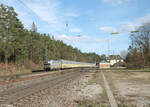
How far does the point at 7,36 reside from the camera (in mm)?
43281

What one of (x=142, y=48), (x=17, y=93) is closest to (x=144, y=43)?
(x=142, y=48)

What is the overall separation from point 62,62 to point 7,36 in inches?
789

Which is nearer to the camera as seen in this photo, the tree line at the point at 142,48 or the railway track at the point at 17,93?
the railway track at the point at 17,93

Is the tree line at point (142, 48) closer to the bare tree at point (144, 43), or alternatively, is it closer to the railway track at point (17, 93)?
the bare tree at point (144, 43)

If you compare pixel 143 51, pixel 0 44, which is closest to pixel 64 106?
pixel 0 44

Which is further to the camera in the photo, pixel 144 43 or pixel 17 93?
pixel 144 43

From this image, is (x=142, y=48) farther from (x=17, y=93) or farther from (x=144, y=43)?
(x=17, y=93)

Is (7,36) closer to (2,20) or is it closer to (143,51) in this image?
(2,20)

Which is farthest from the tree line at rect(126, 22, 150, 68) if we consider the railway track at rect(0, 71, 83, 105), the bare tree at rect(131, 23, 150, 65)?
the railway track at rect(0, 71, 83, 105)

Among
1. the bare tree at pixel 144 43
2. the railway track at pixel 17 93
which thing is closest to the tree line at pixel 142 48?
the bare tree at pixel 144 43

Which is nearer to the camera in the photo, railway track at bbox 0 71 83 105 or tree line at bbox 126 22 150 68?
railway track at bbox 0 71 83 105

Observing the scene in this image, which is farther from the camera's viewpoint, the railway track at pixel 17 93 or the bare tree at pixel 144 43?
the bare tree at pixel 144 43

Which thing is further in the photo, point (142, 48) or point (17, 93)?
point (142, 48)

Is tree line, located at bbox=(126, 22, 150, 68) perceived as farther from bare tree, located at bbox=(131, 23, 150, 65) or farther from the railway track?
the railway track
